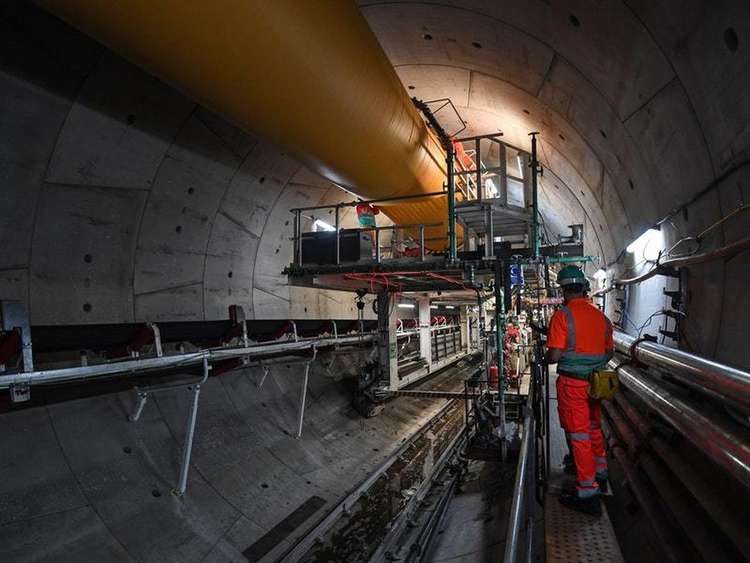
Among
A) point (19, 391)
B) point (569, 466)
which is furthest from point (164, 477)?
point (569, 466)

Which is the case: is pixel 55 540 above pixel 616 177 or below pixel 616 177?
below

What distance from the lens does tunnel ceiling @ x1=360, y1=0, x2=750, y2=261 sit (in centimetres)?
254

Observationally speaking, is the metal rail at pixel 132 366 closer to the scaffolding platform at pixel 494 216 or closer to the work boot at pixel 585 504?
the scaffolding platform at pixel 494 216

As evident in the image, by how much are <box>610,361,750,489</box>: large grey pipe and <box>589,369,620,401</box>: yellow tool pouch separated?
12.1 inches

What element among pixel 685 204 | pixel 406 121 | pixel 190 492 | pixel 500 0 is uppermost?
pixel 500 0

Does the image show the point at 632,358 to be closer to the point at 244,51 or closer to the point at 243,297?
the point at 244,51

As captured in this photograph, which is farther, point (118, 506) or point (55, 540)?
point (118, 506)

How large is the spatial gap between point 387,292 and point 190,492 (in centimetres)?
546

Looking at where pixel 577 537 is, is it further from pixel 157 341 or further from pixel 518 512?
pixel 157 341

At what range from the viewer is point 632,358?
373 centimetres

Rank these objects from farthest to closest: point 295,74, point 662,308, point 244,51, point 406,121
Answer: point 406,121 < point 662,308 < point 295,74 < point 244,51

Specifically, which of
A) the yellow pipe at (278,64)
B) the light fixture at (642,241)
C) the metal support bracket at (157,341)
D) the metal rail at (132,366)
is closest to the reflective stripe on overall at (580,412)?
the light fixture at (642,241)

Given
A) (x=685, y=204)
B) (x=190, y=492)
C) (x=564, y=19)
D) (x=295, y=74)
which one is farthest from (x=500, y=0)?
(x=190, y=492)

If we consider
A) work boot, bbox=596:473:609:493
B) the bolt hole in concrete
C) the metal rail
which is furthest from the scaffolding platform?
the bolt hole in concrete
